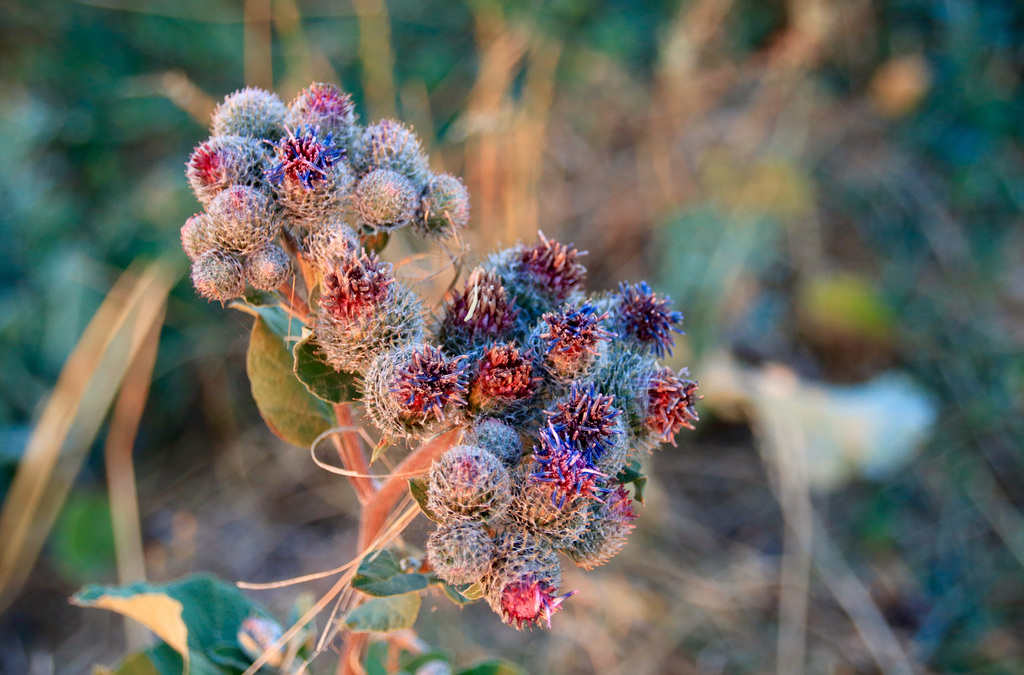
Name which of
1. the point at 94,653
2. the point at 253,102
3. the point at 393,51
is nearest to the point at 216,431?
the point at 94,653

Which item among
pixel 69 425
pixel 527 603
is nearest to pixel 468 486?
pixel 527 603

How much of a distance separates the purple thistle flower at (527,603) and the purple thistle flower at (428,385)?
35 centimetres

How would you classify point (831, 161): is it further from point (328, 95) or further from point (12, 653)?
point (12, 653)

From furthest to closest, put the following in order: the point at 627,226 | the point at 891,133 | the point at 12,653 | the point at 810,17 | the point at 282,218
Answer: the point at 891,133 → the point at 627,226 → the point at 810,17 → the point at 12,653 → the point at 282,218

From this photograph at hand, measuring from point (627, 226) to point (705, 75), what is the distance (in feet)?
4.37

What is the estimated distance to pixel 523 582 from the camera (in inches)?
48.6

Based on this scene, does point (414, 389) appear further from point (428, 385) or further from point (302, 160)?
point (302, 160)

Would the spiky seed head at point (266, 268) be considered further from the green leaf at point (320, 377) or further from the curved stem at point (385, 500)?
the curved stem at point (385, 500)

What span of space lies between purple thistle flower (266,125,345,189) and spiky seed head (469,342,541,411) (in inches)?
19.7

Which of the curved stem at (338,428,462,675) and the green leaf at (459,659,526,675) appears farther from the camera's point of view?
the green leaf at (459,659,526,675)

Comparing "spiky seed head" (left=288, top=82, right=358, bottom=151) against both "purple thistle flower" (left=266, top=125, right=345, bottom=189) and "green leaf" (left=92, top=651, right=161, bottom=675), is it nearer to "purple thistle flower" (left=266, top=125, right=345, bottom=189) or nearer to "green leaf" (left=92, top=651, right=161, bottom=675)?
"purple thistle flower" (left=266, top=125, right=345, bottom=189)

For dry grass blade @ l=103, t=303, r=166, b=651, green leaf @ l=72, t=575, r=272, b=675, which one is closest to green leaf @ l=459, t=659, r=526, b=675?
green leaf @ l=72, t=575, r=272, b=675

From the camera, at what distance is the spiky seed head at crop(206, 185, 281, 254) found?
1340mm

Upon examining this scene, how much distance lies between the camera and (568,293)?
1628mm
